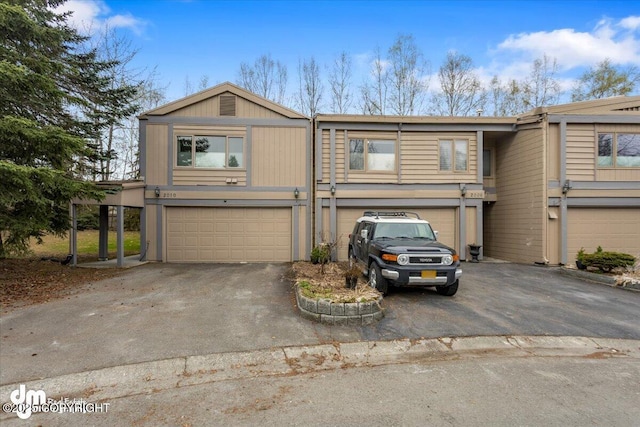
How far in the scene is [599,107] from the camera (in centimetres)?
1203

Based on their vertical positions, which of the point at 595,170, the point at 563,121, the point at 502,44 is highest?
the point at 502,44

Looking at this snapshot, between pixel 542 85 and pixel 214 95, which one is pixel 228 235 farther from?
pixel 542 85

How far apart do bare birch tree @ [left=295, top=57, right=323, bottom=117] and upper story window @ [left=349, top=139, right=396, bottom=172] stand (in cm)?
1183

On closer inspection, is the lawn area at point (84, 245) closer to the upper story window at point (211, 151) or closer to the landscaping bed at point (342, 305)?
the upper story window at point (211, 151)

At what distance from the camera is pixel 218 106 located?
1222 centimetres

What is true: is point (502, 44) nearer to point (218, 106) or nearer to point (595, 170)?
point (595, 170)

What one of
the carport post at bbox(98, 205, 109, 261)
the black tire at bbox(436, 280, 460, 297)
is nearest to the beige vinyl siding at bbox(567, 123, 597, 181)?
the black tire at bbox(436, 280, 460, 297)

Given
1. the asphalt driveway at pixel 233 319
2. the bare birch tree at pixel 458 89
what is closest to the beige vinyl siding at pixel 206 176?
the asphalt driveway at pixel 233 319

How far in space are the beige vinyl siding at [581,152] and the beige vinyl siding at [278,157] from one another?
9893 millimetres

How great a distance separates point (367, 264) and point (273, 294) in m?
2.33

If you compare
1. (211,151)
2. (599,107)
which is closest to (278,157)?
(211,151)

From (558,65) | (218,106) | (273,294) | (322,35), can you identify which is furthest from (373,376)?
(558,65)

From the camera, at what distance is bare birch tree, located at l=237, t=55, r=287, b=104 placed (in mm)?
23812

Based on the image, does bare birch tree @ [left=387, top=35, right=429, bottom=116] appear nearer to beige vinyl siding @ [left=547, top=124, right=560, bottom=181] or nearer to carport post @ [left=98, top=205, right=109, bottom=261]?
beige vinyl siding @ [left=547, top=124, right=560, bottom=181]
